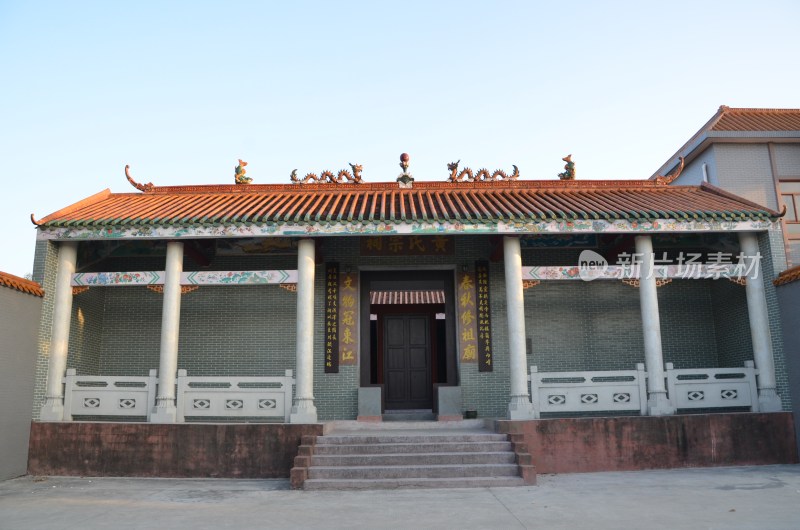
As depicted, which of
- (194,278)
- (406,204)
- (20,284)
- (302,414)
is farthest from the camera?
(406,204)

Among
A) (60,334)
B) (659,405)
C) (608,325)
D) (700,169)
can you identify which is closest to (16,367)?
(60,334)

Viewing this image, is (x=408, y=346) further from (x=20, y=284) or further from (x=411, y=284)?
(x=20, y=284)

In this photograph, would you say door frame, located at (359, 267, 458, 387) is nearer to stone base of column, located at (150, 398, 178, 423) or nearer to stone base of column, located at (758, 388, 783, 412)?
stone base of column, located at (150, 398, 178, 423)

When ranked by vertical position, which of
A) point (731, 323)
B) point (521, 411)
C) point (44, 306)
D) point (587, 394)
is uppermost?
point (44, 306)

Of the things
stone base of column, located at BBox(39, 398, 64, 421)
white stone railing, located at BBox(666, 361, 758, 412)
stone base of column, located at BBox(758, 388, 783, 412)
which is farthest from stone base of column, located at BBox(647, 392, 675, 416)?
stone base of column, located at BBox(39, 398, 64, 421)

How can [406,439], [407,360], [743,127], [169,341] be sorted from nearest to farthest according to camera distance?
[406,439], [169,341], [407,360], [743,127]

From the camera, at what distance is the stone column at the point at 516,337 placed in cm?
859

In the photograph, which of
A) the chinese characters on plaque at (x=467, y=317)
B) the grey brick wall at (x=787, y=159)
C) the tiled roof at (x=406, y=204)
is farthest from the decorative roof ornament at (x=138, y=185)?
the grey brick wall at (x=787, y=159)

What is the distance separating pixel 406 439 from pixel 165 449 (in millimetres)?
3157

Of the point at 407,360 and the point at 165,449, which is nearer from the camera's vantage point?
the point at 165,449

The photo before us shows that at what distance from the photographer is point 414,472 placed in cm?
739

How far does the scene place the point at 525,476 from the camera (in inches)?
288

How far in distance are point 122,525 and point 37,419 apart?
4.03m

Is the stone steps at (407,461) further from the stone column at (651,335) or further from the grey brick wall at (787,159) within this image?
the grey brick wall at (787,159)
